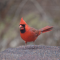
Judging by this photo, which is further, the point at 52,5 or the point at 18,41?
the point at 52,5

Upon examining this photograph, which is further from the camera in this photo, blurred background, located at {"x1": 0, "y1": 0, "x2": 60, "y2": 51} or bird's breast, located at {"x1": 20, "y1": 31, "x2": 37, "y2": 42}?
blurred background, located at {"x1": 0, "y1": 0, "x2": 60, "y2": 51}

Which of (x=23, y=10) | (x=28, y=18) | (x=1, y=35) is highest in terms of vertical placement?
(x=23, y=10)

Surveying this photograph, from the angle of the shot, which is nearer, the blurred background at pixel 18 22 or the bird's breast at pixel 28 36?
the bird's breast at pixel 28 36

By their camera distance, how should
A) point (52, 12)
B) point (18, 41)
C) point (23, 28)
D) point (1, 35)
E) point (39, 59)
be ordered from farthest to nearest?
point (52, 12) < point (18, 41) < point (1, 35) < point (23, 28) < point (39, 59)

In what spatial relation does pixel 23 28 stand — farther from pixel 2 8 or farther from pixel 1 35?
pixel 2 8

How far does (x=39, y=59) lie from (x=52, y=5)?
2.96 meters

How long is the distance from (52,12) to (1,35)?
1769 millimetres

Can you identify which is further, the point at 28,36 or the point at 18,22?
the point at 18,22

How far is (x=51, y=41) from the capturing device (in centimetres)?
366

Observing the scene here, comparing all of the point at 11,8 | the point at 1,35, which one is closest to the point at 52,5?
the point at 11,8

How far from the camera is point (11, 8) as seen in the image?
151 inches

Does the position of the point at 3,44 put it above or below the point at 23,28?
below

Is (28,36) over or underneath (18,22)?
underneath

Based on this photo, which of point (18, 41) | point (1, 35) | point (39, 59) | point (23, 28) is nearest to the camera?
point (39, 59)
